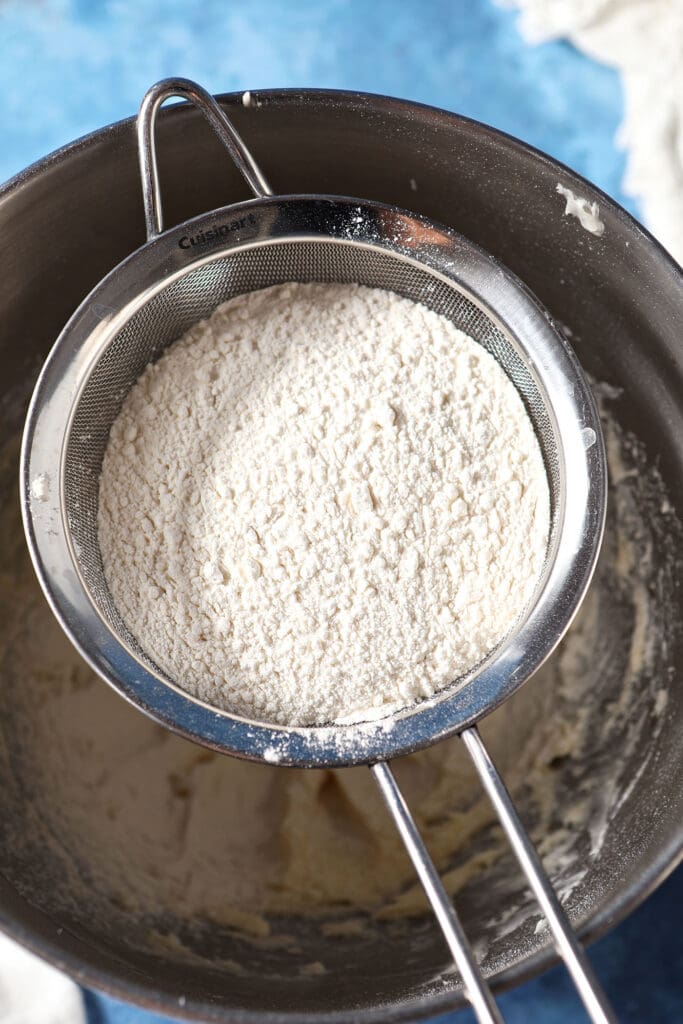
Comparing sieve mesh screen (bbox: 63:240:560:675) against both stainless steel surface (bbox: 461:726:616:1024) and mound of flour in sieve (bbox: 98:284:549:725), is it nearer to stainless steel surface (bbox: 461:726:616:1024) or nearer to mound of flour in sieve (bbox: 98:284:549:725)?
mound of flour in sieve (bbox: 98:284:549:725)

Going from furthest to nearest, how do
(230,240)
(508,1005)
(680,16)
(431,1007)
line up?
1. (680,16)
2. (508,1005)
3. (230,240)
4. (431,1007)

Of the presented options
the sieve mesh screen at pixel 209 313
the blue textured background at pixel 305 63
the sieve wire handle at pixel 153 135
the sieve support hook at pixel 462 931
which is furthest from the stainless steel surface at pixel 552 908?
the blue textured background at pixel 305 63

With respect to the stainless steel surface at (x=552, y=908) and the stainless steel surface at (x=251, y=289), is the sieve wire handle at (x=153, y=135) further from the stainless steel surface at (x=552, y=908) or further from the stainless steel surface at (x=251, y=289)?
the stainless steel surface at (x=552, y=908)

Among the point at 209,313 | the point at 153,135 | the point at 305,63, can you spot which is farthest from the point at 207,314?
the point at 305,63

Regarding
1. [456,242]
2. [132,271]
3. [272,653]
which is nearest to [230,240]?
[132,271]

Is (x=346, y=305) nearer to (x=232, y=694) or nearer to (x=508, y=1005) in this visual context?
(x=232, y=694)
